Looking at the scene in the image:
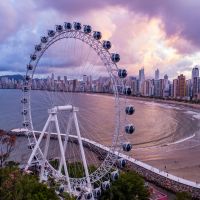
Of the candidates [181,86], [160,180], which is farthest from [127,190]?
[181,86]

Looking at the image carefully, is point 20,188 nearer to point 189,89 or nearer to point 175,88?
point 175,88

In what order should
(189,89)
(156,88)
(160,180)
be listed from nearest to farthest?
(160,180), (189,89), (156,88)

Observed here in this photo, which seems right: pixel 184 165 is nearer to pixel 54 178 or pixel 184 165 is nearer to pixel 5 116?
pixel 54 178

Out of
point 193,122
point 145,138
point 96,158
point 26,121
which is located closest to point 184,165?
point 96,158

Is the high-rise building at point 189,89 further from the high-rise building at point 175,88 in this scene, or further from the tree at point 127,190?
the tree at point 127,190

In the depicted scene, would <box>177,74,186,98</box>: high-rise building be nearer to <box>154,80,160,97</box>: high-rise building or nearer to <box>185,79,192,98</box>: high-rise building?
<box>185,79,192,98</box>: high-rise building

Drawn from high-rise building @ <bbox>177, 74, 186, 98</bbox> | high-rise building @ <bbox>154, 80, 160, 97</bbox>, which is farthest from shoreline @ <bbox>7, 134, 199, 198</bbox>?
high-rise building @ <bbox>154, 80, 160, 97</bbox>

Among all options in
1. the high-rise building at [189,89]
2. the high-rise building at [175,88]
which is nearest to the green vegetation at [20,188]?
the high-rise building at [189,89]
